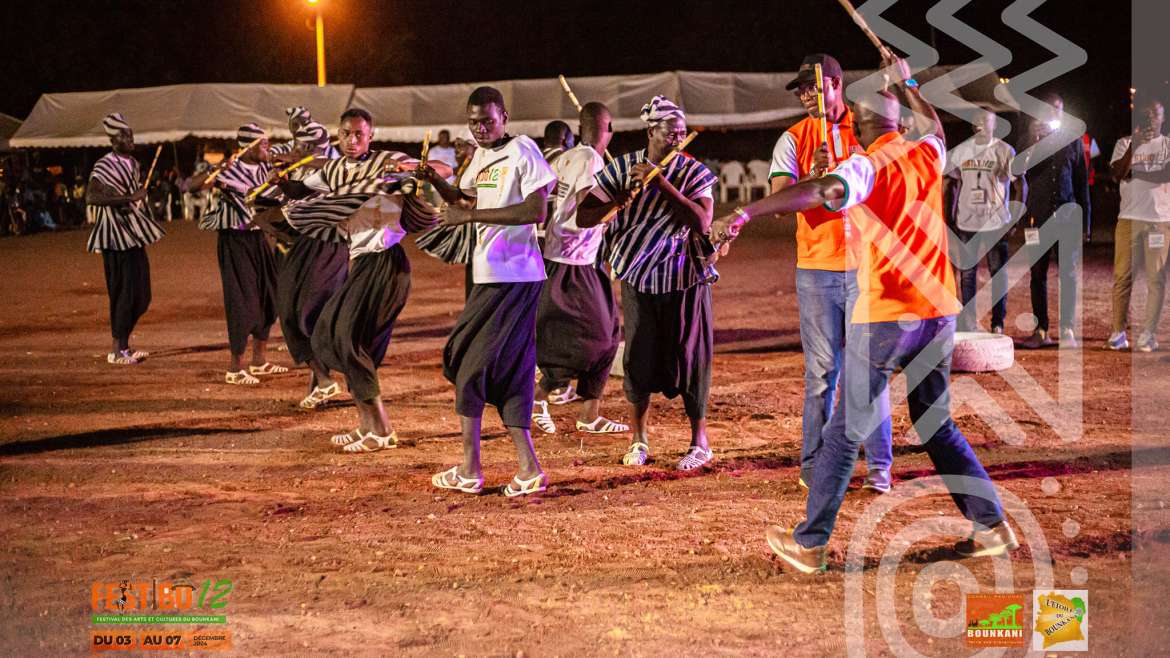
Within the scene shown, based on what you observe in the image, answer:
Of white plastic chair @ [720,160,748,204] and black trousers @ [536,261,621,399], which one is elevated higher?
black trousers @ [536,261,621,399]

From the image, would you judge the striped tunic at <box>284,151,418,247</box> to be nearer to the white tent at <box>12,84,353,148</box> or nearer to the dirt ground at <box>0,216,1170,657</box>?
the dirt ground at <box>0,216,1170,657</box>

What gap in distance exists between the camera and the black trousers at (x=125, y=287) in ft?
36.6

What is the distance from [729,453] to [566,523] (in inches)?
69.5

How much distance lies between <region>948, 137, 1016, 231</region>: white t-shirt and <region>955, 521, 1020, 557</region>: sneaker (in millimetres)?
6163

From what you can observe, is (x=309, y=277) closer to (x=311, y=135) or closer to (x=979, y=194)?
(x=311, y=135)

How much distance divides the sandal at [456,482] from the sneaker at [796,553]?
191 centimetres

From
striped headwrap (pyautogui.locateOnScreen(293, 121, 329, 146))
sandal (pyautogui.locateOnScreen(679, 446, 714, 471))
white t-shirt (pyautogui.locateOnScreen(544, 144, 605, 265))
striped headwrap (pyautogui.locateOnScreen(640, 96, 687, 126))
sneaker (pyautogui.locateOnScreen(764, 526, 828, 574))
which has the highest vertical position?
striped headwrap (pyautogui.locateOnScreen(640, 96, 687, 126))

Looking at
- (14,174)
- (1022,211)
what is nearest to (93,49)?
(14,174)

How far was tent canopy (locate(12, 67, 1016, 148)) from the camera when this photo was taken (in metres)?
30.8

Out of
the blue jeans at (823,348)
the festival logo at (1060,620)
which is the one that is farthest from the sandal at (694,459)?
the festival logo at (1060,620)

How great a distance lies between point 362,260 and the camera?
290 inches

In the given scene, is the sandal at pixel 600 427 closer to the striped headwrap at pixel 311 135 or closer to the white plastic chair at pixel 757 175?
the striped headwrap at pixel 311 135

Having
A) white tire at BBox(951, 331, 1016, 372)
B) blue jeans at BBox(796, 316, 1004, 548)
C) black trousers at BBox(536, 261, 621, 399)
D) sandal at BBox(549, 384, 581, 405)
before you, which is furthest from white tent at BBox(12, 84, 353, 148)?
blue jeans at BBox(796, 316, 1004, 548)

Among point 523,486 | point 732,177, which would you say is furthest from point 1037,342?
point 732,177
